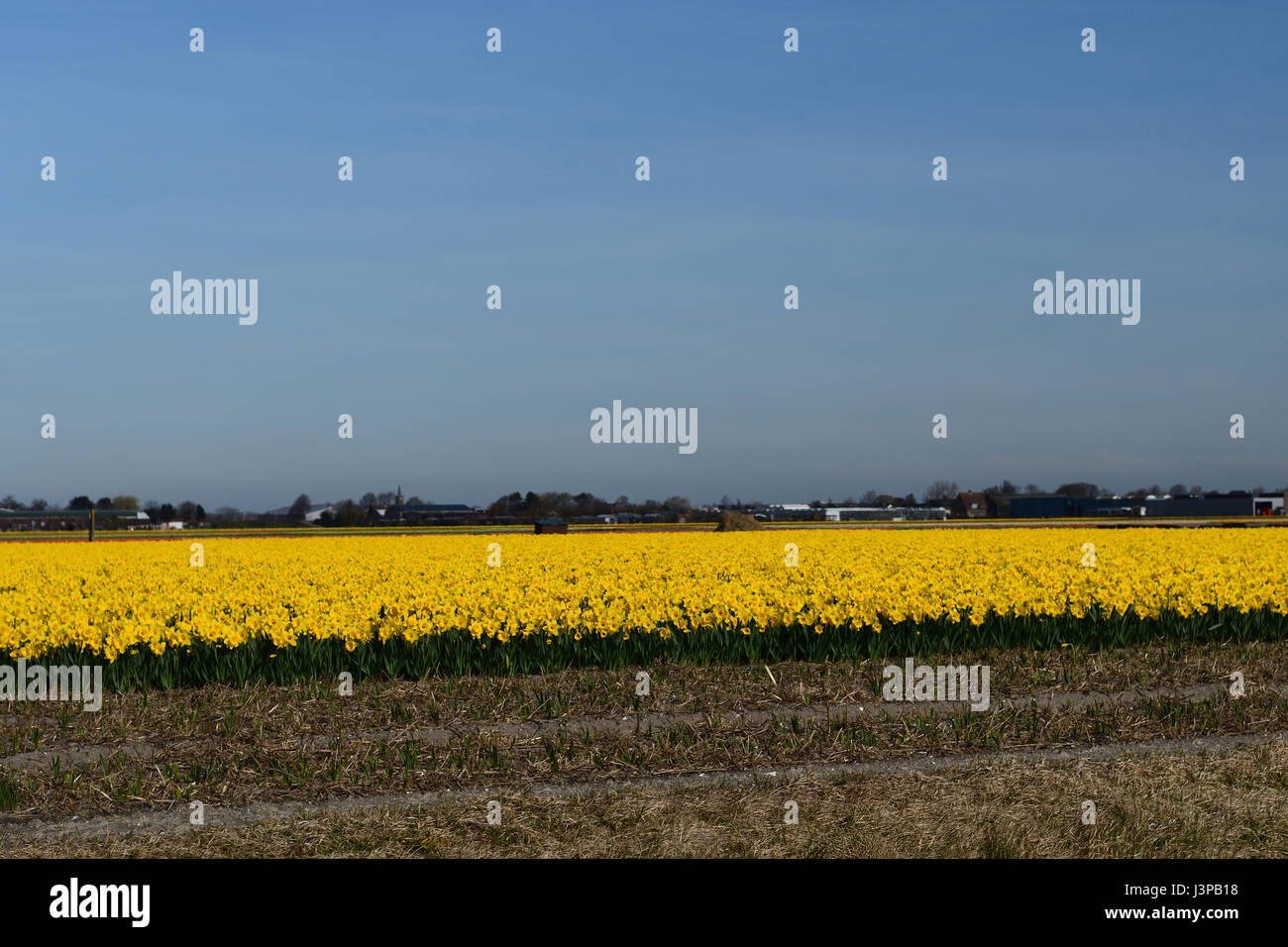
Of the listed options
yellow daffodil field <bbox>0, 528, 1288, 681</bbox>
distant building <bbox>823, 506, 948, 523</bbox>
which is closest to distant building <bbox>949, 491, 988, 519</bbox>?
distant building <bbox>823, 506, 948, 523</bbox>

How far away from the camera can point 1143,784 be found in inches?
355

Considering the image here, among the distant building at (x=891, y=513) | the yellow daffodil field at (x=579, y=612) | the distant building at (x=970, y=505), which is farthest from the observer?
the distant building at (x=970, y=505)

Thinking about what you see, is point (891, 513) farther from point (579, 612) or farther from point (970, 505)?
point (579, 612)

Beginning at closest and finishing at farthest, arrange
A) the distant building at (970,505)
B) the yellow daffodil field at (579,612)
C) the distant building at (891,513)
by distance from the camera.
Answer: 1. the yellow daffodil field at (579,612)
2. the distant building at (891,513)
3. the distant building at (970,505)

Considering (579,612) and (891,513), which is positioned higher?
(579,612)

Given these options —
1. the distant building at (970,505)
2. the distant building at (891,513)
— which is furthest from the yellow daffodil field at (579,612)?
the distant building at (970,505)

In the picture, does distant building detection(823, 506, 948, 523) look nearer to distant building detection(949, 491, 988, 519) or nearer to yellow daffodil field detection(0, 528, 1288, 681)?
distant building detection(949, 491, 988, 519)

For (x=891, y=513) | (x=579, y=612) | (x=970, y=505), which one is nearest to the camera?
(x=579, y=612)

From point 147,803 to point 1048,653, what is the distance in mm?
10742

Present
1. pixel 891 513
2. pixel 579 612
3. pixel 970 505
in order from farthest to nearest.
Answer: pixel 970 505
pixel 891 513
pixel 579 612

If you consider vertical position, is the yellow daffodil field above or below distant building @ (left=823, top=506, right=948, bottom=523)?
above

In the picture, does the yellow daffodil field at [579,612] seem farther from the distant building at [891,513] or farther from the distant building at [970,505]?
the distant building at [970,505]

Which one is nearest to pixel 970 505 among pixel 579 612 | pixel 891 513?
pixel 891 513

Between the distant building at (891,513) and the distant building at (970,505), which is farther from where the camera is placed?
the distant building at (970,505)
